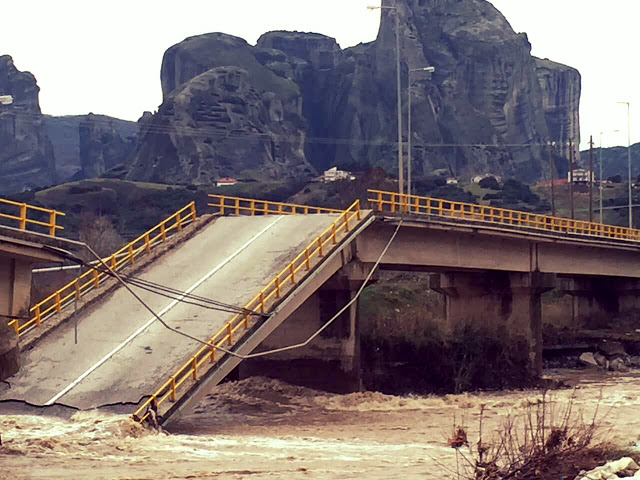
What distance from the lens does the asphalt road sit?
28.3 meters

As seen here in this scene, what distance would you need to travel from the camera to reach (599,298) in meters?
72.8

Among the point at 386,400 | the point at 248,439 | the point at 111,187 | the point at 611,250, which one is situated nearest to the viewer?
the point at 248,439

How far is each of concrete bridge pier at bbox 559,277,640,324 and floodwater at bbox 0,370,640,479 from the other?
32440 millimetres

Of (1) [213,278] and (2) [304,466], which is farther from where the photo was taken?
(1) [213,278]

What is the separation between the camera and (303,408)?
3572 centimetres

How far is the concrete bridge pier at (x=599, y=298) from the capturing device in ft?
233

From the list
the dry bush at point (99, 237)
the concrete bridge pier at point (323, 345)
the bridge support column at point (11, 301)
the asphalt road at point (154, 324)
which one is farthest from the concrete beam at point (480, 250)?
the dry bush at point (99, 237)

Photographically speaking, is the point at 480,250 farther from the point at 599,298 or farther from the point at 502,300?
the point at 599,298

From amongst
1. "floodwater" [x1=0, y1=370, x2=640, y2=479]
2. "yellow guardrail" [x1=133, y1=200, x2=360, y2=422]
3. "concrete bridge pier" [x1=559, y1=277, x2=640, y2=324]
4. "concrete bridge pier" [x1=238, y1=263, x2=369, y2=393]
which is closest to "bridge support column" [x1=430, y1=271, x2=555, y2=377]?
"floodwater" [x1=0, y1=370, x2=640, y2=479]

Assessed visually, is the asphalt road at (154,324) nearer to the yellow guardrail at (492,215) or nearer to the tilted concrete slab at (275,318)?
the tilted concrete slab at (275,318)

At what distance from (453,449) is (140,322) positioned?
11071 millimetres

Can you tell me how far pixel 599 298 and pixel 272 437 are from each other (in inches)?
1928

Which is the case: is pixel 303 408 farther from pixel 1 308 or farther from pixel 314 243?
pixel 1 308

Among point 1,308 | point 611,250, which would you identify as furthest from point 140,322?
point 611,250
